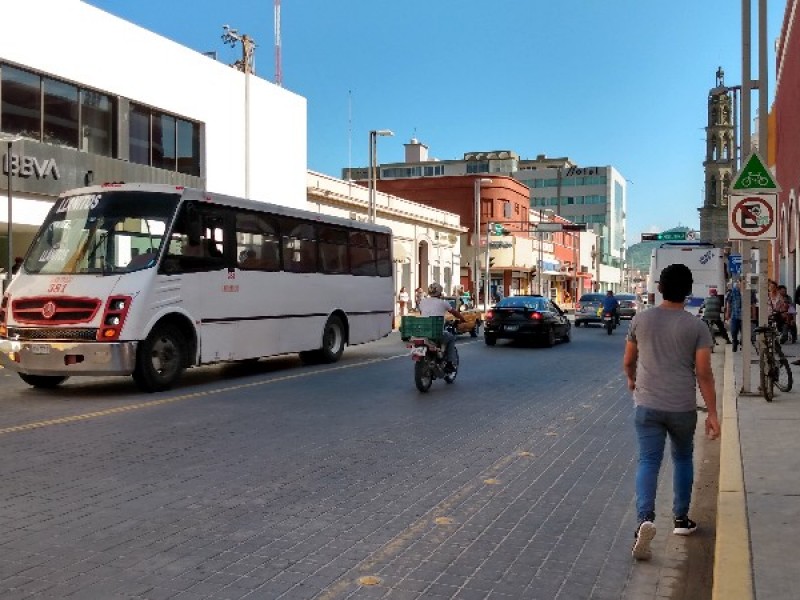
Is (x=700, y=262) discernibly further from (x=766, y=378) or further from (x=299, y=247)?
(x=766, y=378)

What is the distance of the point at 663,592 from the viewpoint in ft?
15.9

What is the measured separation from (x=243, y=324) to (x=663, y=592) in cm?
1170

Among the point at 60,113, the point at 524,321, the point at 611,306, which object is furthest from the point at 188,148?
the point at 611,306

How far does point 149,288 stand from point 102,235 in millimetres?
1101

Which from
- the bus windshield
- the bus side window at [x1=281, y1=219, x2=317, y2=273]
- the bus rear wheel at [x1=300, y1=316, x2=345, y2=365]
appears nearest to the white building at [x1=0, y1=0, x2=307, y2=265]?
the bus side window at [x1=281, y1=219, x2=317, y2=273]

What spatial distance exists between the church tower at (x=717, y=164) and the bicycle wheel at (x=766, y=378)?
253 feet

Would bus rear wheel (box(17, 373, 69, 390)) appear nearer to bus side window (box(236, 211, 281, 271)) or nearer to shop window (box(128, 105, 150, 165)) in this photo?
bus side window (box(236, 211, 281, 271))

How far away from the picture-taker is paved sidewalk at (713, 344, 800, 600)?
15.0 feet

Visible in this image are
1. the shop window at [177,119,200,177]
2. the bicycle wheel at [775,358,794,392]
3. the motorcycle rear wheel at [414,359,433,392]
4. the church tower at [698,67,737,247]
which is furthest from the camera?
the church tower at [698,67,737,247]

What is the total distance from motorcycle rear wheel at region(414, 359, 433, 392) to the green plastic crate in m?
0.44

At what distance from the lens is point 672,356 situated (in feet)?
17.9

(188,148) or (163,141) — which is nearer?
(163,141)

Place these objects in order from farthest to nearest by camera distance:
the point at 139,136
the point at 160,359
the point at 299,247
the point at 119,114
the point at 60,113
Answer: the point at 139,136, the point at 119,114, the point at 60,113, the point at 299,247, the point at 160,359

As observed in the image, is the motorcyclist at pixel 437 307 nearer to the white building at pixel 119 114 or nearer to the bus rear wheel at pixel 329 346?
the bus rear wheel at pixel 329 346
